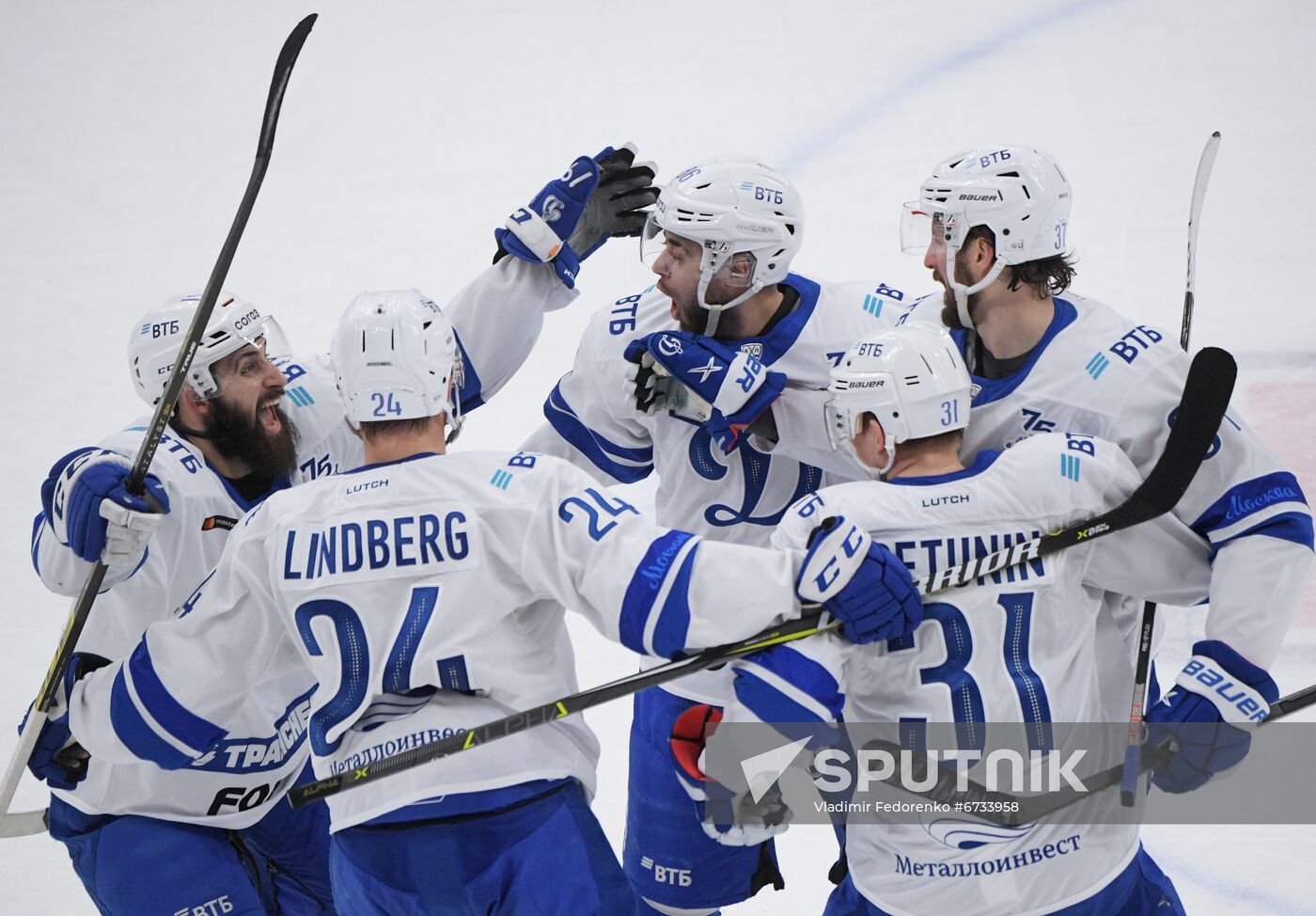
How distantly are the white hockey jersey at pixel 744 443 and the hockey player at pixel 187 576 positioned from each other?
62 centimetres

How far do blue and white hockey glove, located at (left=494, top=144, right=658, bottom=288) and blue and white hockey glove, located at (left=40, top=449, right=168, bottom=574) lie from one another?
109cm

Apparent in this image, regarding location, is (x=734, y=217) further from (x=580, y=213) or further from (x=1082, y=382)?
(x=1082, y=382)

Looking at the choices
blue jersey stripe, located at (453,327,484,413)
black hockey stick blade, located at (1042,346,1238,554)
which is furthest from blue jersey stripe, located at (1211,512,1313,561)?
blue jersey stripe, located at (453,327,484,413)

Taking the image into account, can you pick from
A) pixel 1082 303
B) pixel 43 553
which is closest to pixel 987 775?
pixel 1082 303

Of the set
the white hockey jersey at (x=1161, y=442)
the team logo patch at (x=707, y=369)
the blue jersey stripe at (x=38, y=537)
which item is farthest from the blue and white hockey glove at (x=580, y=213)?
the blue jersey stripe at (x=38, y=537)

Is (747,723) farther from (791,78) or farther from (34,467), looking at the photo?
(791,78)

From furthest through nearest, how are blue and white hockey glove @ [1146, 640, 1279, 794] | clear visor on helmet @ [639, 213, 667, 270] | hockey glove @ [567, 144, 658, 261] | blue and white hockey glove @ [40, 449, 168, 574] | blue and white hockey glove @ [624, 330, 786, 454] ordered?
hockey glove @ [567, 144, 658, 261] < clear visor on helmet @ [639, 213, 667, 270] < blue and white hockey glove @ [624, 330, 786, 454] < blue and white hockey glove @ [40, 449, 168, 574] < blue and white hockey glove @ [1146, 640, 1279, 794]

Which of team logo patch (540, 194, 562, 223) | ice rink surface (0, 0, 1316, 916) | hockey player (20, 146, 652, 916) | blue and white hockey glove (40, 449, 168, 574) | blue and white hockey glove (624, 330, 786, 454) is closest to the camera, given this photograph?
blue and white hockey glove (40, 449, 168, 574)

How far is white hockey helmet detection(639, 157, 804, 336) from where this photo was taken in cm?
318

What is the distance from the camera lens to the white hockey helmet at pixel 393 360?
2.47 metres

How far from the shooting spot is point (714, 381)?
10.2ft

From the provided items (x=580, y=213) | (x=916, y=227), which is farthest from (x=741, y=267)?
(x=580, y=213)

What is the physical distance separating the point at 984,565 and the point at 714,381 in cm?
83

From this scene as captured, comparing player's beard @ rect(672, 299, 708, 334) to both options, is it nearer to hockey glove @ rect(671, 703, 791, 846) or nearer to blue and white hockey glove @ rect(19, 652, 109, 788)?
hockey glove @ rect(671, 703, 791, 846)
